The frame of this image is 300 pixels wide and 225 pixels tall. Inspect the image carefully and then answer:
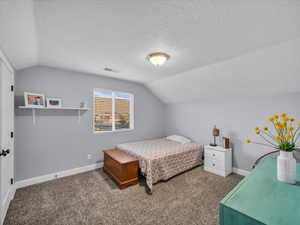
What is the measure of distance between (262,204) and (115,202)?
77.4 inches

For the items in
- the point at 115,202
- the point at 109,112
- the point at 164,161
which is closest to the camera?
the point at 115,202

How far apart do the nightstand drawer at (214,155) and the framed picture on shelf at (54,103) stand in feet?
11.5

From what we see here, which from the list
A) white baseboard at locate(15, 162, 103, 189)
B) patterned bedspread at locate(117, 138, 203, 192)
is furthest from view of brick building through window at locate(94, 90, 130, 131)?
white baseboard at locate(15, 162, 103, 189)

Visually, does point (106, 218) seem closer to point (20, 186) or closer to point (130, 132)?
point (20, 186)

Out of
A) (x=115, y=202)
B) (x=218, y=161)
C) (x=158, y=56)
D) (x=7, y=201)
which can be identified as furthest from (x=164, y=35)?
(x=7, y=201)

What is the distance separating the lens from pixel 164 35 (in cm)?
175

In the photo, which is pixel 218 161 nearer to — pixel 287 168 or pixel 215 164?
pixel 215 164

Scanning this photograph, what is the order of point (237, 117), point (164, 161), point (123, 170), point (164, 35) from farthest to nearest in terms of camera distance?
1. point (237, 117)
2. point (164, 161)
3. point (123, 170)
4. point (164, 35)

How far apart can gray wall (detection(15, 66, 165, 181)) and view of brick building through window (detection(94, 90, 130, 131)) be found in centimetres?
21

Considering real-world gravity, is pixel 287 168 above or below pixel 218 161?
above

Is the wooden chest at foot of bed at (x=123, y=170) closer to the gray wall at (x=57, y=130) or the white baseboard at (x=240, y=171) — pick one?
the gray wall at (x=57, y=130)

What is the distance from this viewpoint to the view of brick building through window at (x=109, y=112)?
3.59 metres

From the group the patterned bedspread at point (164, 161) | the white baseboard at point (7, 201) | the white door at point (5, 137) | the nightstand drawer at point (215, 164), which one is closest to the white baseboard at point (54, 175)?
the white baseboard at point (7, 201)

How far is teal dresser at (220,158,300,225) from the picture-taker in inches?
31.5
